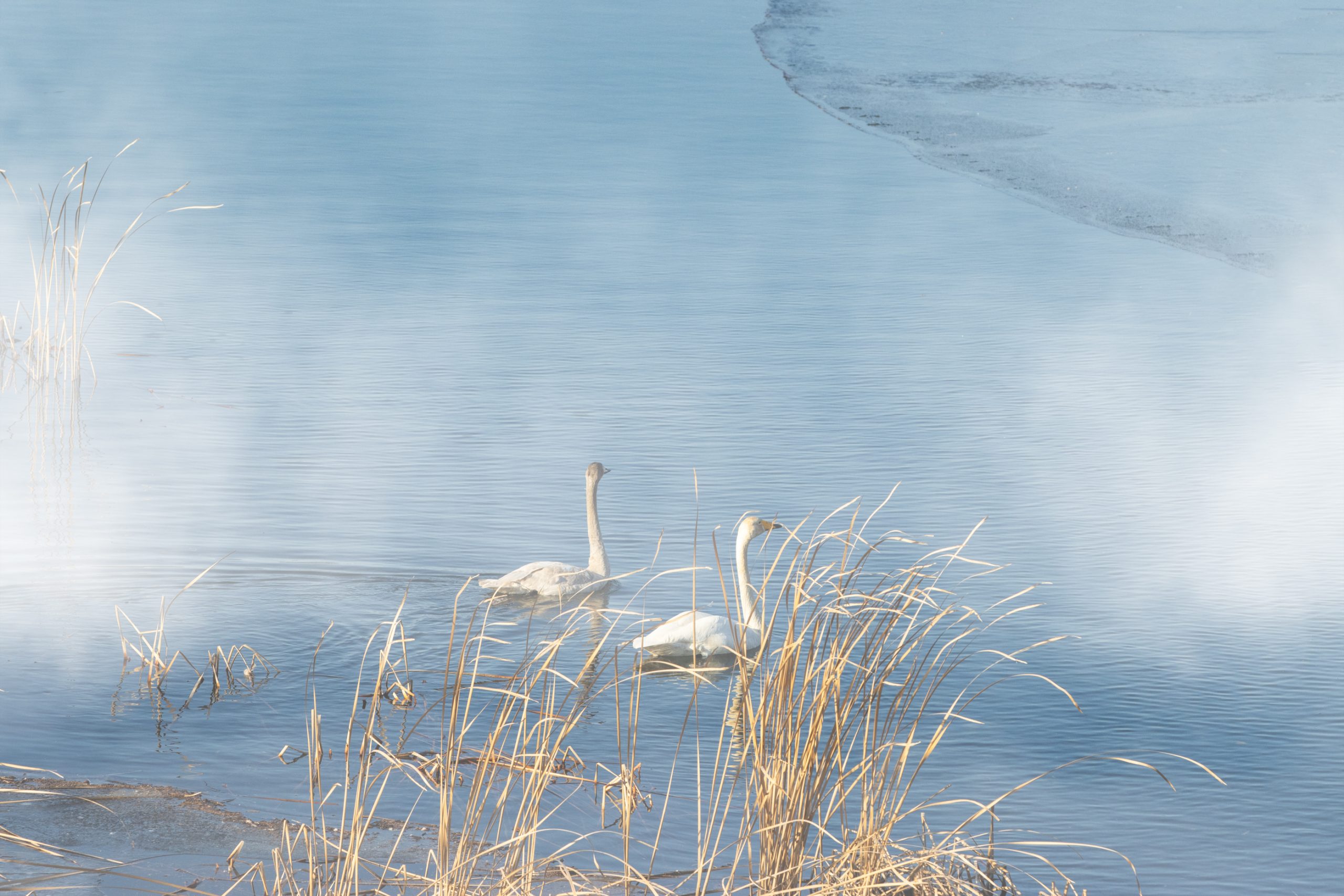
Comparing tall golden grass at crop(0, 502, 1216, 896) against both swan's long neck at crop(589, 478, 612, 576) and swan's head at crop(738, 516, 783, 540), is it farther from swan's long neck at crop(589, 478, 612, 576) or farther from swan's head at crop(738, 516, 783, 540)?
swan's head at crop(738, 516, 783, 540)

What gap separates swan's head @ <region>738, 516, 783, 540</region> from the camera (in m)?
7.20

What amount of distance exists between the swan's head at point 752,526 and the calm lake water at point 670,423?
0.60 meters

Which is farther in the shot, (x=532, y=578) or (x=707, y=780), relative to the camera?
(x=532, y=578)

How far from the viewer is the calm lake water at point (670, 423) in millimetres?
6398

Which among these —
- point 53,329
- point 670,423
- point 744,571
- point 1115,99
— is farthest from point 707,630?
point 1115,99

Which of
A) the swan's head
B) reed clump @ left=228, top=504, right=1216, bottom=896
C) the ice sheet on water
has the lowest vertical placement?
reed clump @ left=228, top=504, right=1216, bottom=896

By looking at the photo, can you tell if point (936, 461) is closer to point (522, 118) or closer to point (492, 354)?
point (492, 354)

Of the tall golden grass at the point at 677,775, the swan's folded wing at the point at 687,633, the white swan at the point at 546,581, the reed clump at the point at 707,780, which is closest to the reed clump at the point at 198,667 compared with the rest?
the tall golden grass at the point at 677,775

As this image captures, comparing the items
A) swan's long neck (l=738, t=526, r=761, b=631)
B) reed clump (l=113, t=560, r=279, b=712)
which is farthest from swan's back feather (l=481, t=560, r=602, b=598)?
reed clump (l=113, t=560, r=279, b=712)

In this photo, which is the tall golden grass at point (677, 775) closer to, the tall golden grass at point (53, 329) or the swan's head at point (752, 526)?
the swan's head at point (752, 526)

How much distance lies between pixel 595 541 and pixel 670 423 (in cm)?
225

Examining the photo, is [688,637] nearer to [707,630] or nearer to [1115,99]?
[707,630]

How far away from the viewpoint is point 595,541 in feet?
26.3

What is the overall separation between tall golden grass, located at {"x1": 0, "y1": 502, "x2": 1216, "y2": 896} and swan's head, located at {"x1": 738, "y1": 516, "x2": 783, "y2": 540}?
0.95ft
